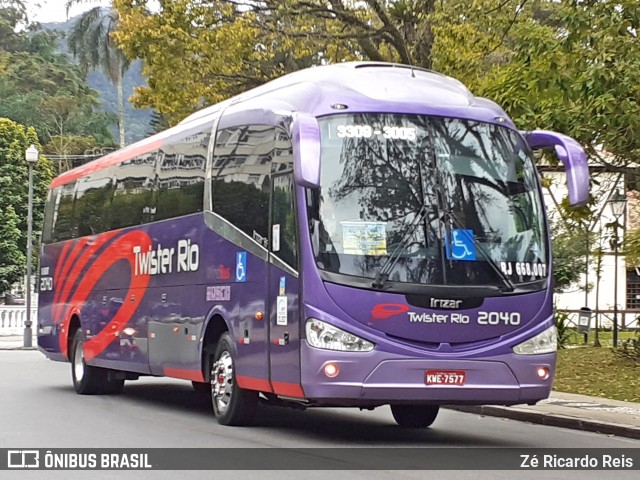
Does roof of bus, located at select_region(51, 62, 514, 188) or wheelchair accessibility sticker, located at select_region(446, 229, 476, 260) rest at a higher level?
roof of bus, located at select_region(51, 62, 514, 188)

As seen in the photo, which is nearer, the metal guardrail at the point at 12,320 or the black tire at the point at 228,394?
the black tire at the point at 228,394

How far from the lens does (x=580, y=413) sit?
17.0 metres

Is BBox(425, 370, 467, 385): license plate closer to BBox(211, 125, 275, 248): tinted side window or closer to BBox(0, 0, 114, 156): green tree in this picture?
BBox(211, 125, 275, 248): tinted side window

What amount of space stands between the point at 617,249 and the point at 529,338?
13648mm

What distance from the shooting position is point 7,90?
87.8 m

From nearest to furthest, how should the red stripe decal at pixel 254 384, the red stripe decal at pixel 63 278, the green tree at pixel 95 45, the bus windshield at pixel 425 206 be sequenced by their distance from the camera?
the bus windshield at pixel 425 206 → the red stripe decal at pixel 254 384 → the red stripe decal at pixel 63 278 → the green tree at pixel 95 45

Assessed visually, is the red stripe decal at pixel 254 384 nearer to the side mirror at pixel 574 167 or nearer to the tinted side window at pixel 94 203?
the side mirror at pixel 574 167

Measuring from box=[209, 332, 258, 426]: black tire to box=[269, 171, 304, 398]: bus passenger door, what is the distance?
1.26 meters

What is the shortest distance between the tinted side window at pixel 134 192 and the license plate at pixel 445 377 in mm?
6560

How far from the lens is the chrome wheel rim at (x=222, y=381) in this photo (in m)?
14.5

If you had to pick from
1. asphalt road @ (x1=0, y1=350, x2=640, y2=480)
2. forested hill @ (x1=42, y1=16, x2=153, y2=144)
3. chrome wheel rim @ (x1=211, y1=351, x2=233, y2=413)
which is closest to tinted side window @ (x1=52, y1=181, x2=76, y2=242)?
asphalt road @ (x1=0, y1=350, x2=640, y2=480)

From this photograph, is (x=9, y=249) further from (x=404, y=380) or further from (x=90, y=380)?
(x=404, y=380)

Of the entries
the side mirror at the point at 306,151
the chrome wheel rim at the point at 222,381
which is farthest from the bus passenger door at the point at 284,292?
the chrome wheel rim at the point at 222,381

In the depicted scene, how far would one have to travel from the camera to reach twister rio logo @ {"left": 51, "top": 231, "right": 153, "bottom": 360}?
1834 centimetres
